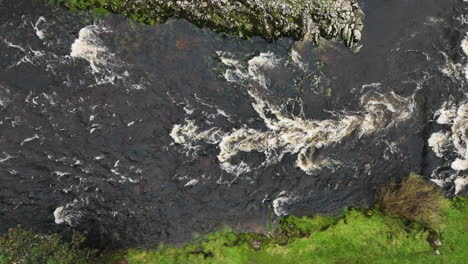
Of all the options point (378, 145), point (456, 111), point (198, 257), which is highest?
point (456, 111)

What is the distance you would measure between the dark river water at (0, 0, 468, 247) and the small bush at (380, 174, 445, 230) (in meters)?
0.68

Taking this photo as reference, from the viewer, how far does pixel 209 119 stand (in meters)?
15.6

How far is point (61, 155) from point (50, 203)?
1.78 meters

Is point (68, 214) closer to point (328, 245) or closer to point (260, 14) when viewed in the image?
point (328, 245)

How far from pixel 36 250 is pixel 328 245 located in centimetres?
1001

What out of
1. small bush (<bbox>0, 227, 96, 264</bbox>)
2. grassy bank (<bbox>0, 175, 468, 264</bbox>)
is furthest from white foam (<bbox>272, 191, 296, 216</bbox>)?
small bush (<bbox>0, 227, 96, 264</bbox>)

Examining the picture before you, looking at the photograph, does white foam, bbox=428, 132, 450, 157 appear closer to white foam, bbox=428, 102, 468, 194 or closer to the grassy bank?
white foam, bbox=428, 102, 468, 194

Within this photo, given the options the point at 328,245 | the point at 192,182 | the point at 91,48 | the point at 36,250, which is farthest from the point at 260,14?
the point at 36,250

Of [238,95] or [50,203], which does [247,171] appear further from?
[50,203]

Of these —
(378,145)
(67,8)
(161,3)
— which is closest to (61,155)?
(67,8)

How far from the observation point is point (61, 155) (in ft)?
49.5

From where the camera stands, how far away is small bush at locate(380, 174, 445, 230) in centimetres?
1516

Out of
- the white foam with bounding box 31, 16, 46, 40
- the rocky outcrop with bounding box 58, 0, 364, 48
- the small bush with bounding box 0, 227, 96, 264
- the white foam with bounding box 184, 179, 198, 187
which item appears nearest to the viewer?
the small bush with bounding box 0, 227, 96, 264

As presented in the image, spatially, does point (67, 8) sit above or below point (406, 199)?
above
